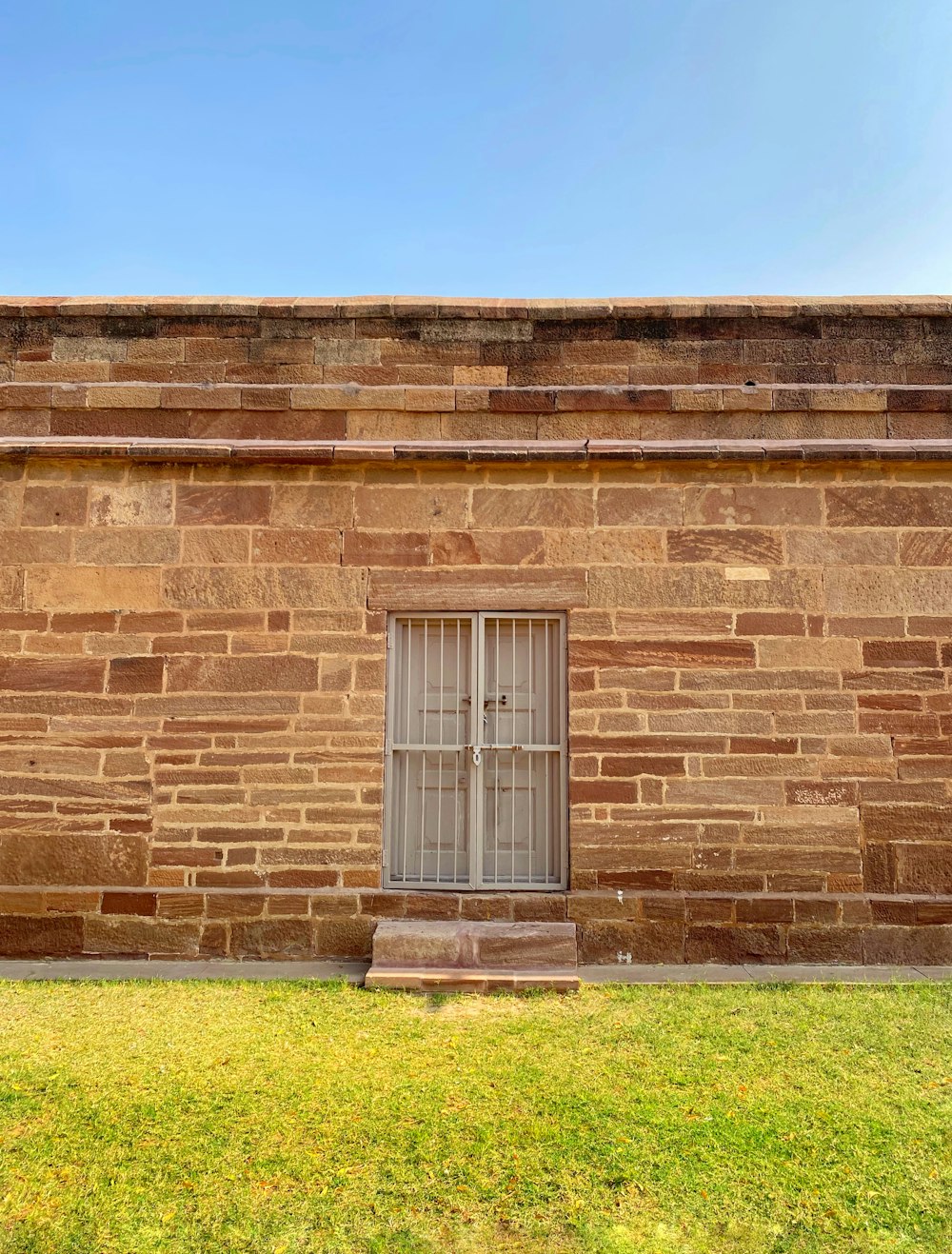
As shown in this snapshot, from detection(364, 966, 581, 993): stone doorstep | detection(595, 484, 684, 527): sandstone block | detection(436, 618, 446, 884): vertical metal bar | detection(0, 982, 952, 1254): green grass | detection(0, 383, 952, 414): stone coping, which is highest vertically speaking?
detection(0, 383, 952, 414): stone coping

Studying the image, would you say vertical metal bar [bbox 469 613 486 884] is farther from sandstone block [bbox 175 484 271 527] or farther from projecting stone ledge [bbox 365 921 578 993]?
sandstone block [bbox 175 484 271 527]

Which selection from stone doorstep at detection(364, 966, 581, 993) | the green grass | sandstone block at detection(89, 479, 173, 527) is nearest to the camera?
the green grass

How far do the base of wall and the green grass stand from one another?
567mm

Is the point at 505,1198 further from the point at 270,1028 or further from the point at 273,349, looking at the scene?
the point at 273,349

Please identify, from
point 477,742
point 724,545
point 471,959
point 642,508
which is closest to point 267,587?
point 477,742

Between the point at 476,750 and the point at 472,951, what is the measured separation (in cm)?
111

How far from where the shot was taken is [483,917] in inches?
197

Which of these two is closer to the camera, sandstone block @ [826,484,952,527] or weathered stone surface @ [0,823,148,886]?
weathered stone surface @ [0,823,148,886]

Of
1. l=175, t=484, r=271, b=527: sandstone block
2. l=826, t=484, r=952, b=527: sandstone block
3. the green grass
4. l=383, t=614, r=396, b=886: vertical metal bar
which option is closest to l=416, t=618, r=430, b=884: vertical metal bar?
l=383, t=614, r=396, b=886: vertical metal bar

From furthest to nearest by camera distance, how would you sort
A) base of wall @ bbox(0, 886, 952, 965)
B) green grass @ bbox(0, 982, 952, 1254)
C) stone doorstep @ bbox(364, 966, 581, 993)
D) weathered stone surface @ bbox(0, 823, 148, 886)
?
weathered stone surface @ bbox(0, 823, 148, 886)
base of wall @ bbox(0, 886, 952, 965)
stone doorstep @ bbox(364, 966, 581, 993)
green grass @ bbox(0, 982, 952, 1254)

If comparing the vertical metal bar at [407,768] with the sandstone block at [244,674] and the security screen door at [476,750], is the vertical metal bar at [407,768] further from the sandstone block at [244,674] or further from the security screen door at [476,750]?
the sandstone block at [244,674]

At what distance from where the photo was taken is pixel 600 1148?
2.87 metres

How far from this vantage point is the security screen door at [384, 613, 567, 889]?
16.9 ft

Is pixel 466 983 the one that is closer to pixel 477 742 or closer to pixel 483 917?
pixel 483 917
